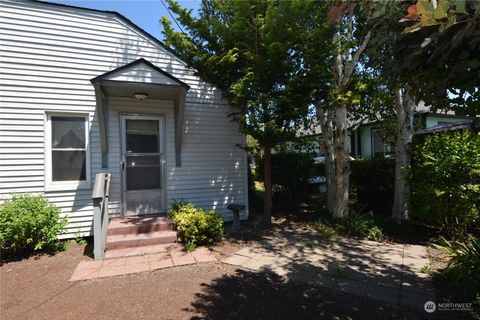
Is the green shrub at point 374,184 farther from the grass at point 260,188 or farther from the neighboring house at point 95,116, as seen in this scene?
the grass at point 260,188

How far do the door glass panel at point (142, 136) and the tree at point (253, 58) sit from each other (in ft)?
5.32

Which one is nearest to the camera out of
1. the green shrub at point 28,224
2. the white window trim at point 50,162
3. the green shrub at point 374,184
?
the green shrub at point 28,224

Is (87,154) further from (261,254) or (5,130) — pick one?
(261,254)

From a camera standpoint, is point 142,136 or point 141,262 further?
point 142,136

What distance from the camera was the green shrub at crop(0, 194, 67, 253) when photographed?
4.38m

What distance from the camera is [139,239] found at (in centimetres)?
491

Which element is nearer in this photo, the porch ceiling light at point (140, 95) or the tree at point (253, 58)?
the tree at point (253, 58)

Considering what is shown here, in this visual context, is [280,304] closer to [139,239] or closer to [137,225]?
[139,239]

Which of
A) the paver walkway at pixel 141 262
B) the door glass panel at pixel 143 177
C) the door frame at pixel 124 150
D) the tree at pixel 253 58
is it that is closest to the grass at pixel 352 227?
the tree at pixel 253 58

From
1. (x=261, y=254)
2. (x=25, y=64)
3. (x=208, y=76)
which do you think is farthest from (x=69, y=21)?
(x=261, y=254)

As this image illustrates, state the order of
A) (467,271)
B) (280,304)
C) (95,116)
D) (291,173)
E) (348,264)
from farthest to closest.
Result: (291,173)
(95,116)
(348,264)
(467,271)
(280,304)

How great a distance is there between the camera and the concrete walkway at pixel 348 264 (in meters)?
3.46

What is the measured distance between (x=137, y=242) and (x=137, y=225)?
40 cm

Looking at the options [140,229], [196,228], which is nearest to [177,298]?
[196,228]
